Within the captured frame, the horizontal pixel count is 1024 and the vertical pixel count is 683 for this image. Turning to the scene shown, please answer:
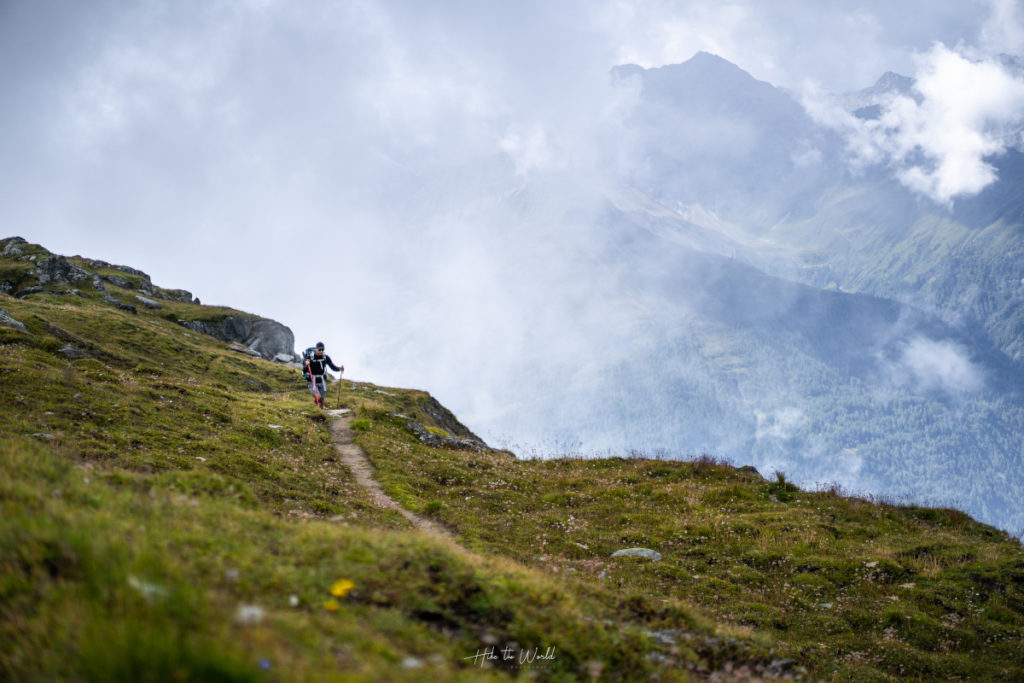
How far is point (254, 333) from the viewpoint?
90.3m

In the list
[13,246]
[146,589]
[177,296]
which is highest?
[177,296]

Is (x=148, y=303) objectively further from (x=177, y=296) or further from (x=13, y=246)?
(x=177, y=296)

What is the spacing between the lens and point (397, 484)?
22.4m

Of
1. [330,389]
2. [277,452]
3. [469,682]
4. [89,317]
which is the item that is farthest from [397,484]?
[89,317]

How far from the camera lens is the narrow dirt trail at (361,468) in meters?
17.9

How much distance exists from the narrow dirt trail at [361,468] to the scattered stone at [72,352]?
14547 millimetres

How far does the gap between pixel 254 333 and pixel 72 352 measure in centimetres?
6412

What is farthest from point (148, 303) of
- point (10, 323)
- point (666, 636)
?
point (666, 636)

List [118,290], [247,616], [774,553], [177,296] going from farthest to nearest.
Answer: [177,296] → [118,290] → [774,553] → [247,616]

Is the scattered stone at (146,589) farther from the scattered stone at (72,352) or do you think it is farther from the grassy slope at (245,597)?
the scattered stone at (72,352)

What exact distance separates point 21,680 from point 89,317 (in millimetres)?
58075

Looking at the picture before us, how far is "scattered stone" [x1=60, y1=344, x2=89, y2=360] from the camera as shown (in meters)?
28.9

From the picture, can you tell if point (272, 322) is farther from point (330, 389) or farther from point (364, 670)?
point (364, 670)

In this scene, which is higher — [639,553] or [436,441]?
[436,441]
